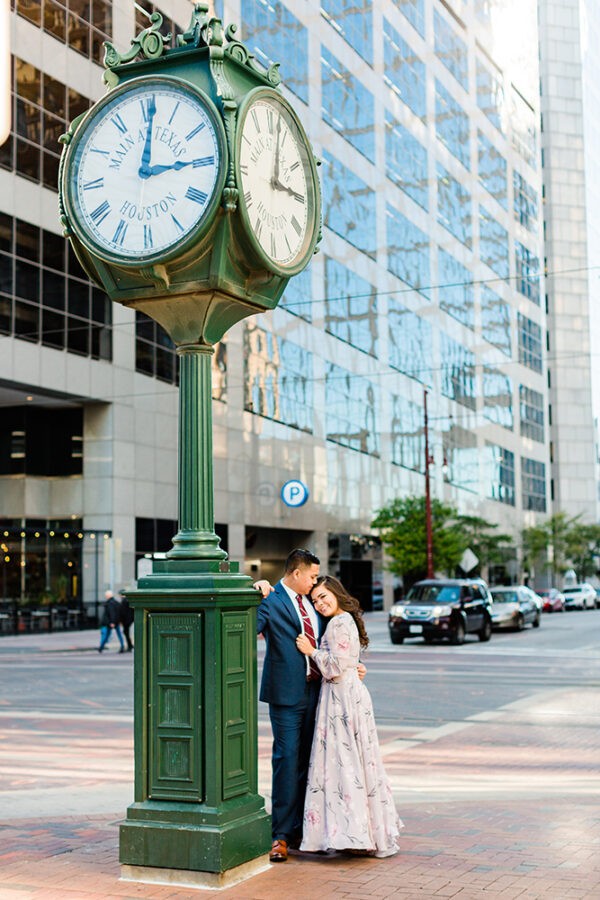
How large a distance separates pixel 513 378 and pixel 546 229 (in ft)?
110

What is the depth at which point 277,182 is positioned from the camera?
22.7 feet

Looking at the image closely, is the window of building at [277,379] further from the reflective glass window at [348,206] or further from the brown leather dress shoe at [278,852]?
the brown leather dress shoe at [278,852]

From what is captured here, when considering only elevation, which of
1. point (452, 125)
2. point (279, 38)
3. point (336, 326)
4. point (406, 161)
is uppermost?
point (452, 125)

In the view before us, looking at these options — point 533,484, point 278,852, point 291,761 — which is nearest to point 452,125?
point 533,484

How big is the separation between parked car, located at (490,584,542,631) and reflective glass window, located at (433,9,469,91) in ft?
139

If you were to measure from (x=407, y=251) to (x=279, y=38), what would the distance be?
57.0ft

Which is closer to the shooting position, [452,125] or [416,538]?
[416,538]

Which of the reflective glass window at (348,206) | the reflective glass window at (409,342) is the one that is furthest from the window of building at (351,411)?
the reflective glass window at (348,206)

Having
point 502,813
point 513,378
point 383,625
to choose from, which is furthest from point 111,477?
point 513,378

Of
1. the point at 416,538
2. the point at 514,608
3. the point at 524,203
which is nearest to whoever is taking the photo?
the point at 514,608

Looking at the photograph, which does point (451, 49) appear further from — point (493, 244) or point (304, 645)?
point (304, 645)

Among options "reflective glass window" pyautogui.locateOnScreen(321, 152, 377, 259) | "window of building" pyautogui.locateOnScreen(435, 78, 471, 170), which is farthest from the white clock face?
"window of building" pyautogui.locateOnScreen(435, 78, 471, 170)

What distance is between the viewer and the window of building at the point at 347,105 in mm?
55469

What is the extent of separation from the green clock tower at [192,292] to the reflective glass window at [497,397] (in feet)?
247
